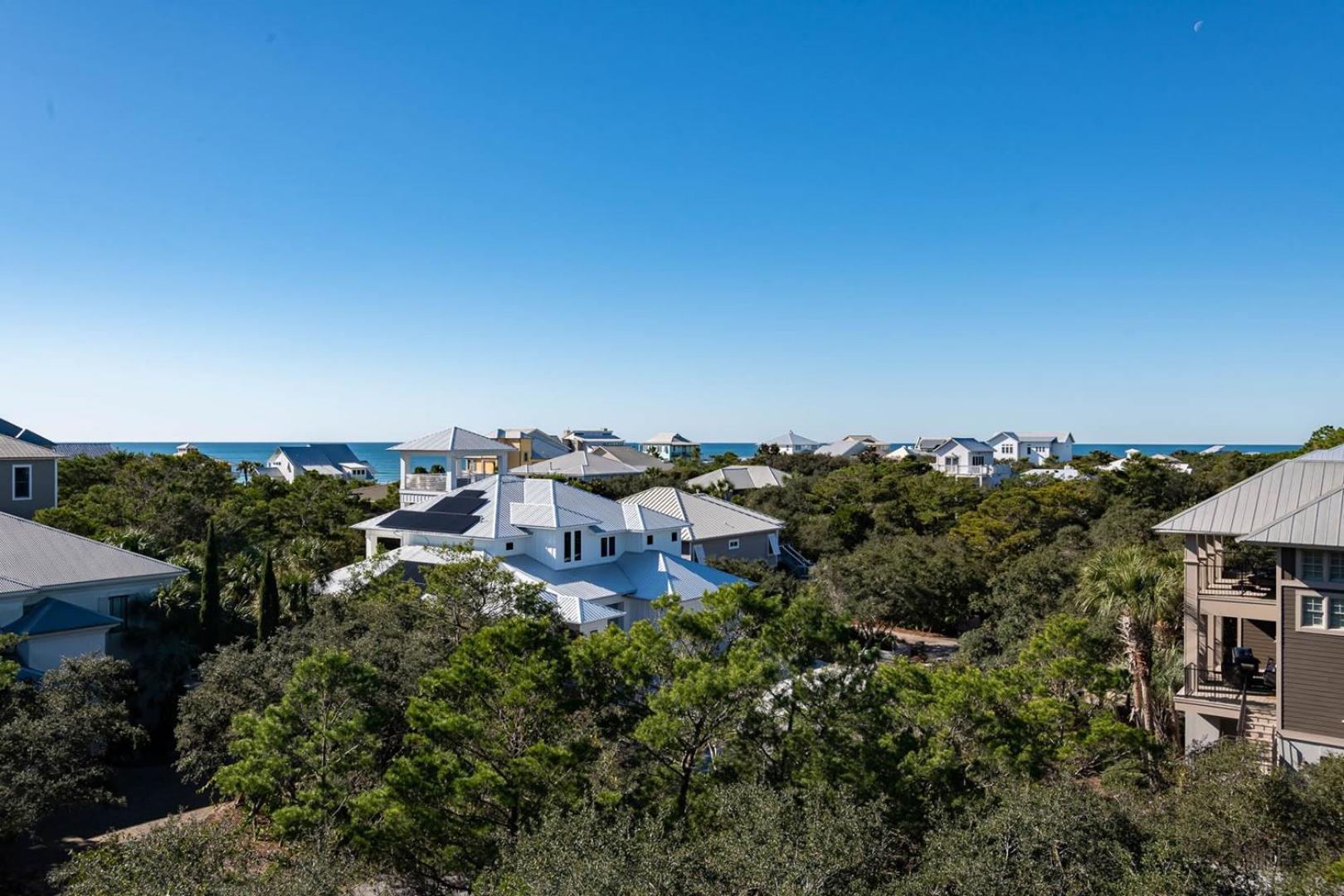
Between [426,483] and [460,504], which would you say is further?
[426,483]

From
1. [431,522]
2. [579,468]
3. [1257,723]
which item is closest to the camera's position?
[1257,723]

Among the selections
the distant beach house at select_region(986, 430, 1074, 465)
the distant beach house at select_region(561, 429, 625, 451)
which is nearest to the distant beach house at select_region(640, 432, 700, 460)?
the distant beach house at select_region(561, 429, 625, 451)

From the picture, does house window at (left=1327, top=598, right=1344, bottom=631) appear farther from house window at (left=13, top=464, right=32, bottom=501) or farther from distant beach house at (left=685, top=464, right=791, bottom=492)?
distant beach house at (left=685, top=464, right=791, bottom=492)

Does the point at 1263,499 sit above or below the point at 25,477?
above

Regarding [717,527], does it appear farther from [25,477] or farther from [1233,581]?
[25,477]

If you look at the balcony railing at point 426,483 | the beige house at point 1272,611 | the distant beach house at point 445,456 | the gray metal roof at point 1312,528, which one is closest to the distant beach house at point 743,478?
the distant beach house at point 445,456

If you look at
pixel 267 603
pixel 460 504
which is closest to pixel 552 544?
pixel 460 504

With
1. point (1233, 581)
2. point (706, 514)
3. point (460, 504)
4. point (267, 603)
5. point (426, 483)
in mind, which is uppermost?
point (426, 483)
